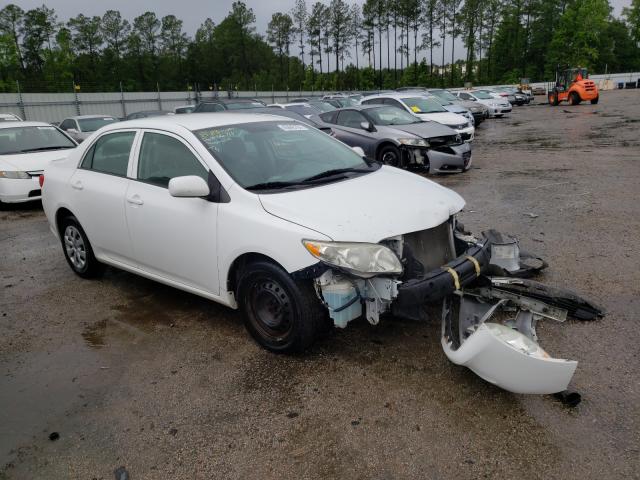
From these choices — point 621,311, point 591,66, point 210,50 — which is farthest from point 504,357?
point 210,50

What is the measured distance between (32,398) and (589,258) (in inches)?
208

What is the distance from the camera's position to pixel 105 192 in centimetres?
470

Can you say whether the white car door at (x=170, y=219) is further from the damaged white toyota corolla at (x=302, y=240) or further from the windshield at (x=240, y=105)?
the windshield at (x=240, y=105)

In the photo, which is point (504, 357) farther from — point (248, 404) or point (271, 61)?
point (271, 61)

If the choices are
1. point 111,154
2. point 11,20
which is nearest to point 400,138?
point 111,154

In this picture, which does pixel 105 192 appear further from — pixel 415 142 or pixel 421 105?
pixel 421 105

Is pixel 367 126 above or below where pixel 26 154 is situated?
above

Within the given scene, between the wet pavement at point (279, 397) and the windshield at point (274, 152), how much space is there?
1312mm

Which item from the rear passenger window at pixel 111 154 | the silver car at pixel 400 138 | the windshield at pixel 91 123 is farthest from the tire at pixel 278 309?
the windshield at pixel 91 123

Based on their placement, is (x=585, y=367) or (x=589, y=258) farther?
(x=589, y=258)

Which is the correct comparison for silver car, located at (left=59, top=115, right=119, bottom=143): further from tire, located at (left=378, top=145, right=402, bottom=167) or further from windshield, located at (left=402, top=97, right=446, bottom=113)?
windshield, located at (left=402, top=97, right=446, bottom=113)

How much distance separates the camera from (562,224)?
264 inches

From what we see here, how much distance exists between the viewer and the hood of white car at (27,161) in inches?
361

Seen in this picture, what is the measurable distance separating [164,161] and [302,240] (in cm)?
176
